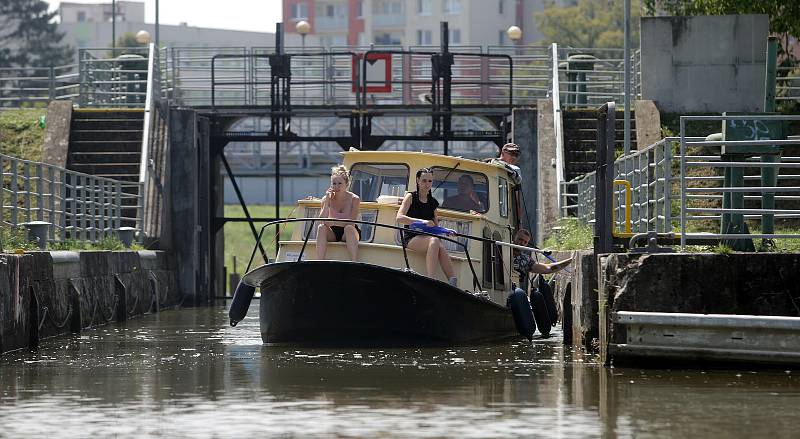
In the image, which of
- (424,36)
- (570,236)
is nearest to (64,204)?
(570,236)

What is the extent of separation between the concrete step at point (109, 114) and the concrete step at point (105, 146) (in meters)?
0.83

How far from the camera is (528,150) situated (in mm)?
33375

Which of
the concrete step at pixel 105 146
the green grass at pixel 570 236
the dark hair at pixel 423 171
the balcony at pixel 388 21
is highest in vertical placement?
the balcony at pixel 388 21

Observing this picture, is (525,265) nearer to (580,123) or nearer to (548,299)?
(548,299)

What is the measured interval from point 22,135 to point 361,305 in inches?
739

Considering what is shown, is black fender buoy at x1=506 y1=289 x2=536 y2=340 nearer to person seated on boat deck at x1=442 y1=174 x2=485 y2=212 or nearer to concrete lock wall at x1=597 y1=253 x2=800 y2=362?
person seated on boat deck at x1=442 y1=174 x2=485 y2=212

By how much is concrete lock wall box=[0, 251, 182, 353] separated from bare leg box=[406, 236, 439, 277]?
13.0ft

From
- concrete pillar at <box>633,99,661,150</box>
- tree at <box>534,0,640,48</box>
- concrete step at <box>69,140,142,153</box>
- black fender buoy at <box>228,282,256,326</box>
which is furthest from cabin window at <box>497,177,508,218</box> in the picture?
tree at <box>534,0,640,48</box>

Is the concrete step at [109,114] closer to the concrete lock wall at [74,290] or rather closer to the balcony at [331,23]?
the concrete lock wall at [74,290]

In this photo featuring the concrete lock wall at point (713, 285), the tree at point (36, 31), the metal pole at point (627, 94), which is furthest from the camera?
the tree at point (36, 31)

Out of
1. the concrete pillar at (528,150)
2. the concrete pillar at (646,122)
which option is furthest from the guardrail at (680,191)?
the concrete pillar at (528,150)

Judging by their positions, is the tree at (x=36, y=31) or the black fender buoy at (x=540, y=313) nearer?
the black fender buoy at (x=540, y=313)

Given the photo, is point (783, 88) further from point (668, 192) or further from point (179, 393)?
point (179, 393)

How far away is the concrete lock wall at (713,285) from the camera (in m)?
15.1
